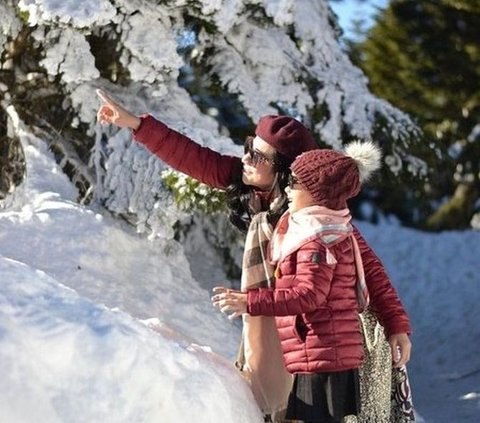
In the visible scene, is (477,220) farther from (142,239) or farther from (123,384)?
(123,384)

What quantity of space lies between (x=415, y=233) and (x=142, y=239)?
318 inches

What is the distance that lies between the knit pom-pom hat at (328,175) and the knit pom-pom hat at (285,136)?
236 mm

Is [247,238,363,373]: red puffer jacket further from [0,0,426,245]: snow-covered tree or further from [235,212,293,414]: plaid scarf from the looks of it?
[0,0,426,245]: snow-covered tree

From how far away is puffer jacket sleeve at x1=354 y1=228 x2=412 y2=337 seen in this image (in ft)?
11.6

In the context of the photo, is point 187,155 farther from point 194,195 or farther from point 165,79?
point 165,79

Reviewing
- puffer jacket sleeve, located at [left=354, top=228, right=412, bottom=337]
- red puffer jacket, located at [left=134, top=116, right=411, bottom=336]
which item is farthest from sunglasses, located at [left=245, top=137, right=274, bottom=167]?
puffer jacket sleeve, located at [left=354, top=228, right=412, bottom=337]

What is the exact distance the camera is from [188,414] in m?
2.89

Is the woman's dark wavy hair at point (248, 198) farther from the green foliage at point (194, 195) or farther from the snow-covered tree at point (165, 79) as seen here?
the snow-covered tree at point (165, 79)

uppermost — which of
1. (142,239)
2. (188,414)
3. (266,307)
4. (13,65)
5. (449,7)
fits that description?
(449,7)

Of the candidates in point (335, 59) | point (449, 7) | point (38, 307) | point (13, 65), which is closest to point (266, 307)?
point (38, 307)

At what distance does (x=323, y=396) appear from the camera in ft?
10.6

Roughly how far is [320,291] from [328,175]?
1.42 feet

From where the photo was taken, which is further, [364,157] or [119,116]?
[119,116]

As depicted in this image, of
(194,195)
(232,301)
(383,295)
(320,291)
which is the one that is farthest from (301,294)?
(194,195)
